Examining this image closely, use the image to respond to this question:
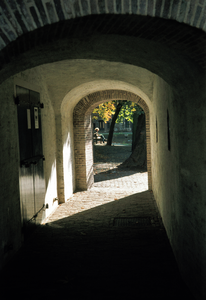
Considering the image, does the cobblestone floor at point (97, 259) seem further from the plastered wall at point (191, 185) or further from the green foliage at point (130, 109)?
the green foliage at point (130, 109)

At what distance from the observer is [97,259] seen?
4676 millimetres

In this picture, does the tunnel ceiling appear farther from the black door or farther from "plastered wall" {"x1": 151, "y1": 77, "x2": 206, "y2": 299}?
the black door

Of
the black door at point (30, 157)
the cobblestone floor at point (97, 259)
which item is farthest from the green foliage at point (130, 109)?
the black door at point (30, 157)

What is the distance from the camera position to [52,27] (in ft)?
8.33

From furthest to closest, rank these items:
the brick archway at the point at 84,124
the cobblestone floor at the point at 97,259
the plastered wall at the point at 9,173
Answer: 1. the brick archway at the point at 84,124
2. the plastered wall at the point at 9,173
3. the cobblestone floor at the point at 97,259

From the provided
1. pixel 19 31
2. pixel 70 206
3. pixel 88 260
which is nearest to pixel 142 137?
pixel 70 206

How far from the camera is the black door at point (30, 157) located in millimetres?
5562

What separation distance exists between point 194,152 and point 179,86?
0.85 metres

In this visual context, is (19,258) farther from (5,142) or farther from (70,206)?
(70,206)

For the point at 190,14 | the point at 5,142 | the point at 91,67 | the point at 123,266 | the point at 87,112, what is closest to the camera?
the point at 190,14

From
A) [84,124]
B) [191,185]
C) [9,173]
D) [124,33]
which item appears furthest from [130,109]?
[124,33]

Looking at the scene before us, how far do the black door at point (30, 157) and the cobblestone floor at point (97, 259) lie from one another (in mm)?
486

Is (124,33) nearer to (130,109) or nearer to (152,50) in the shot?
(152,50)

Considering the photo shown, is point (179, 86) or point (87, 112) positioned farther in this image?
point (87, 112)
